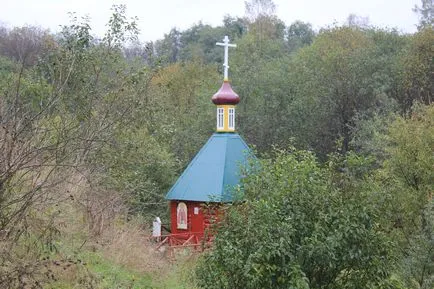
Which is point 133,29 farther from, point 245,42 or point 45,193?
point 245,42

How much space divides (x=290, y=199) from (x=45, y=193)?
9.72 ft

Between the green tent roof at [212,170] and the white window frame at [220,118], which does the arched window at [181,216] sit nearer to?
the green tent roof at [212,170]

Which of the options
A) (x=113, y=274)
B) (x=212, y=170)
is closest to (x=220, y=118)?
(x=212, y=170)

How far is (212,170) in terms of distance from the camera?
16766 mm

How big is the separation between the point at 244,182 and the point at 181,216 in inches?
360

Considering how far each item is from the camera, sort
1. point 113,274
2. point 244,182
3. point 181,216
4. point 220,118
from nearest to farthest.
Answer: point 113,274, point 244,182, point 181,216, point 220,118

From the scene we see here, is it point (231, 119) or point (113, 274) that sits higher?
point (231, 119)

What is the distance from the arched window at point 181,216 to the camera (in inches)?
675

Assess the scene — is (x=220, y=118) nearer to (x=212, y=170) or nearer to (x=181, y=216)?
(x=212, y=170)

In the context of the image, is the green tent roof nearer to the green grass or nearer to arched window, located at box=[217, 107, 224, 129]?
arched window, located at box=[217, 107, 224, 129]

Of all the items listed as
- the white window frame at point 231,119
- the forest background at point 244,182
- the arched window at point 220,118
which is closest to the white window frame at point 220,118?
the arched window at point 220,118

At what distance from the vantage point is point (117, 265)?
Result: 847cm

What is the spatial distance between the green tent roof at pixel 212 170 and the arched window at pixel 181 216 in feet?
1.01

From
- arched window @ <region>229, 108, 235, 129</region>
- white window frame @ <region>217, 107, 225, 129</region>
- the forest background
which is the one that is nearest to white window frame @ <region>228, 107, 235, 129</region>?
arched window @ <region>229, 108, 235, 129</region>
